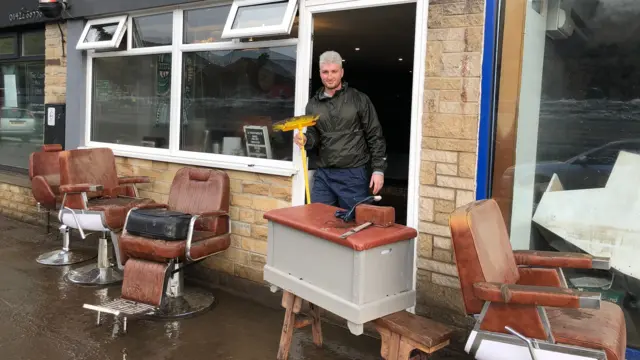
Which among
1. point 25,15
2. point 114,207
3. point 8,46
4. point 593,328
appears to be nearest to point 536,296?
point 593,328

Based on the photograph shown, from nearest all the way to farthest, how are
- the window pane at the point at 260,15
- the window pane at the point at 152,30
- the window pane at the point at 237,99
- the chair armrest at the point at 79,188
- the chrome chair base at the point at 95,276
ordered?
1. the window pane at the point at 260,15
2. the window pane at the point at 237,99
3. the chair armrest at the point at 79,188
4. the chrome chair base at the point at 95,276
5. the window pane at the point at 152,30

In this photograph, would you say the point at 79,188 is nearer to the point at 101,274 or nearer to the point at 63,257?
the point at 101,274

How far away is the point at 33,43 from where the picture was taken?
22.4 ft

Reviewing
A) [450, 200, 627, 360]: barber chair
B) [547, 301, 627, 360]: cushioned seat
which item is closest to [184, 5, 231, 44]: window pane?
[450, 200, 627, 360]: barber chair

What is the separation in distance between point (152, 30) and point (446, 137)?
3357 millimetres

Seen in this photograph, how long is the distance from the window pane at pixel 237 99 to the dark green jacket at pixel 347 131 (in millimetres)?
559

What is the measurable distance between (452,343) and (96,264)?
3.54m

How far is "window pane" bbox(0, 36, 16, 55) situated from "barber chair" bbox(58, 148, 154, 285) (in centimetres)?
299

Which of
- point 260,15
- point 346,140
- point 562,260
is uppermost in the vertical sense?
point 260,15

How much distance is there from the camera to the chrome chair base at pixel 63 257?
544 centimetres

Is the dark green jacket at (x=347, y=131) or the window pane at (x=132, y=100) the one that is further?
the window pane at (x=132, y=100)

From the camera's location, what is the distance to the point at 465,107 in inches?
135

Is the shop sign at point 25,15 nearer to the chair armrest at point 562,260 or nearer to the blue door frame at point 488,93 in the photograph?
the blue door frame at point 488,93

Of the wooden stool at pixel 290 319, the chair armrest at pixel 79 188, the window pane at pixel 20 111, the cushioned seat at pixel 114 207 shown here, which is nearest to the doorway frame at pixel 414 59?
the wooden stool at pixel 290 319
